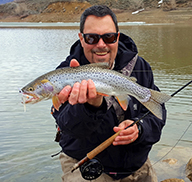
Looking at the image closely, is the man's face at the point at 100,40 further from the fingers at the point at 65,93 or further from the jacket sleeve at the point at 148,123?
the fingers at the point at 65,93

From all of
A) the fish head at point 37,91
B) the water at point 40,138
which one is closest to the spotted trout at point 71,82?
the fish head at point 37,91

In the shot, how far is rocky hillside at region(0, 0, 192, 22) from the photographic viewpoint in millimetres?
72188

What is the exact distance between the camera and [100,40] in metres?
2.91

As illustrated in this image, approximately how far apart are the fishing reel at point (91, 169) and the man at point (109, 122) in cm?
12

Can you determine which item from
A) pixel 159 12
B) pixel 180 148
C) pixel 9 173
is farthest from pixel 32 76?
pixel 159 12

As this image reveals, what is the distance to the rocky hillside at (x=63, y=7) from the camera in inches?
2842

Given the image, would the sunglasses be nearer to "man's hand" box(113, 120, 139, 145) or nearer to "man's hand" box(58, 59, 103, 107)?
"man's hand" box(58, 59, 103, 107)

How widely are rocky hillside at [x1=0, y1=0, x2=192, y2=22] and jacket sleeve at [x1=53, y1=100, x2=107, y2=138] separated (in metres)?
66.1

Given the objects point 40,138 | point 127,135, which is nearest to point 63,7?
point 40,138

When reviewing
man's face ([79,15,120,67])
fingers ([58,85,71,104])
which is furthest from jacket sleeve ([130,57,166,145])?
fingers ([58,85,71,104])

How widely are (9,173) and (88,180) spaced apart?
6.20 ft

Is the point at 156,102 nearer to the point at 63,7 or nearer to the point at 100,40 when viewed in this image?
the point at 100,40

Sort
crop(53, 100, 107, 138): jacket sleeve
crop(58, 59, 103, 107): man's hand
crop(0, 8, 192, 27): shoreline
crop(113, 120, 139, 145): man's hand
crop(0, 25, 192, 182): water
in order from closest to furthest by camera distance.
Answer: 1. crop(58, 59, 103, 107): man's hand
2. crop(53, 100, 107, 138): jacket sleeve
3. crop(113, 120, 139, 145): man's hand
4. crop(0, 25, 192, 182): water
5. crop(0, 8, 192, 27): shoreline

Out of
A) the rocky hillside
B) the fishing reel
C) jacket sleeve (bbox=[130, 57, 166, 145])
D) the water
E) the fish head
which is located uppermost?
the fish head
